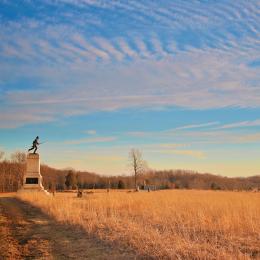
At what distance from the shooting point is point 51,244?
369 inches

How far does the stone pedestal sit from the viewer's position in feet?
128

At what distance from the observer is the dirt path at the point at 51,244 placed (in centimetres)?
800

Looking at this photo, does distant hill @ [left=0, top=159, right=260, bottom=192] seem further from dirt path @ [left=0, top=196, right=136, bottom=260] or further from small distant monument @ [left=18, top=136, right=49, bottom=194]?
dirt path @ [left=0, top=196, right=136, bottom=260]

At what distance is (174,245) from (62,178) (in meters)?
67.3

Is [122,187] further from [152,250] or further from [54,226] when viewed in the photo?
[152,250]

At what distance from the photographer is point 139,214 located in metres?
15.4

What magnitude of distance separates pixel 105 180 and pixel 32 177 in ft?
121

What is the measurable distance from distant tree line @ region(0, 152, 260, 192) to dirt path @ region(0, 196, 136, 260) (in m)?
37.6

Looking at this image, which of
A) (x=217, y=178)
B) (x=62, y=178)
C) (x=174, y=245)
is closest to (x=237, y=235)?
(x=174, y=245)

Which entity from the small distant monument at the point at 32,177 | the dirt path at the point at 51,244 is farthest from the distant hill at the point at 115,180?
the dirt path at the point at 51,244

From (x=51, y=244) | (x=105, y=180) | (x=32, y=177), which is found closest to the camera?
(x=51, y=244)

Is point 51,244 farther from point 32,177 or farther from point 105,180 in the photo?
point 105,180

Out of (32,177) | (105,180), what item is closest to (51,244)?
(32,177)

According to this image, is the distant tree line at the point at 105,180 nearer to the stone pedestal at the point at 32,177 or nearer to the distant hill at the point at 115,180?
the distant hill at the point at 115,180
